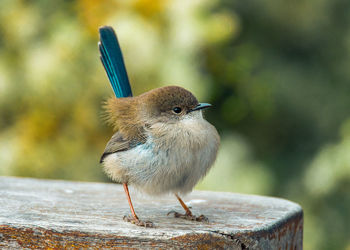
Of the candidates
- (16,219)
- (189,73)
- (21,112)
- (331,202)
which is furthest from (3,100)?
(331,202)

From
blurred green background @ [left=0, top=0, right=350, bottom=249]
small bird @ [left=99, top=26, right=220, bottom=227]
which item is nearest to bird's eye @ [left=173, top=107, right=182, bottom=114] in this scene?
small bird @ [left=99, top=26, right=220, bottom=227]

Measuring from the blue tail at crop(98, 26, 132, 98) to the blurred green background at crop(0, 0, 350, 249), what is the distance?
0.77 meters

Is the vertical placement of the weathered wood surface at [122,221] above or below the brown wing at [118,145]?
below

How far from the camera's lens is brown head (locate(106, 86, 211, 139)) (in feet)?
10.7

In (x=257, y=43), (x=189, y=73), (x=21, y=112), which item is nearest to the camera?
(x=189, y=73)

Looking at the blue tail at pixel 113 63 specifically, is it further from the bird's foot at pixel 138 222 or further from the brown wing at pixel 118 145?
the bird's foot at pixel 138 222

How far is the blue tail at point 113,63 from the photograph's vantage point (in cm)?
373

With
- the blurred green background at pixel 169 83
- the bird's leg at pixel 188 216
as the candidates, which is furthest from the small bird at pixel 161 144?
the blurred green background at pixel 169 83

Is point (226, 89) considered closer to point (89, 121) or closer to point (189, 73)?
point (189, 73)

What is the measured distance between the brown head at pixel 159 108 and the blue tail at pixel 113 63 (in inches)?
15.1

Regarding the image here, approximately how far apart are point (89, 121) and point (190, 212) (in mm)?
1858

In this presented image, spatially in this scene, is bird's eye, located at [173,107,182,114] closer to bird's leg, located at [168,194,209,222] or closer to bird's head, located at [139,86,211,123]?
bird's head, located at [139,86,211,123]

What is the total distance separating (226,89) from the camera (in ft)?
16.9

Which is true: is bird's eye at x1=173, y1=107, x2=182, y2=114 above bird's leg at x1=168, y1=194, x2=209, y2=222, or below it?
above
